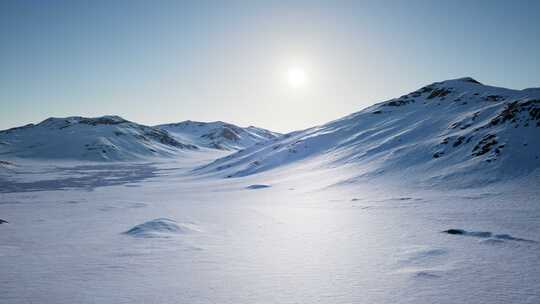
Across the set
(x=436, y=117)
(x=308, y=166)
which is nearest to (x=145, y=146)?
(x=308, y=166)

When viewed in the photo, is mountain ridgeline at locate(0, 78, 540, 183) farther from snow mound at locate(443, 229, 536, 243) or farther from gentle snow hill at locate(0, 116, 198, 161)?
gentle snow hill at locate(0, 116, 198, 161)

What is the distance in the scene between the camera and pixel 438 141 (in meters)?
31.8

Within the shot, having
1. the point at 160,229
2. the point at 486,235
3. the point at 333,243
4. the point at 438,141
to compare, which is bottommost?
the point at 333,243

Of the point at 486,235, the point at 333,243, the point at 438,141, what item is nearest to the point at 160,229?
the point at 333,243

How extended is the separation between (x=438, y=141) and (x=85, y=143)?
138 meters

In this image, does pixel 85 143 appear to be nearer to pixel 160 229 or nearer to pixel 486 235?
pixel 160 229

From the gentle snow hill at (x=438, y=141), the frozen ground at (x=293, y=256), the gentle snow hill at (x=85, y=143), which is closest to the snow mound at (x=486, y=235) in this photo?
the frozen ground at (x=293, y=256)

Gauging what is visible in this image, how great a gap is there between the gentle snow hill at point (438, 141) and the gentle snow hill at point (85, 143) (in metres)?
80.2

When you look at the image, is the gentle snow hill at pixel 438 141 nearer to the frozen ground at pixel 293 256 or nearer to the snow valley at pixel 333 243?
the snow valley at pixel 333 243

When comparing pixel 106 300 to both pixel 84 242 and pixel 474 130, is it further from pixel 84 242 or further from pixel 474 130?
pixel 474 130

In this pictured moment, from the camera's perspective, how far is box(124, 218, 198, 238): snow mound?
11205 mm

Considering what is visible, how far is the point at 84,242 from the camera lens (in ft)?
34.1

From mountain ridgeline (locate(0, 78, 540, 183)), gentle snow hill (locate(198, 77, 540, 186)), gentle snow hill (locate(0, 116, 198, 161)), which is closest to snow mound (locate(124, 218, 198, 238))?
gentle snow hill (locate(198, 77, 540, 186))

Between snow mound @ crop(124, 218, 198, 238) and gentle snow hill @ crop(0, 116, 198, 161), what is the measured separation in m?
120
